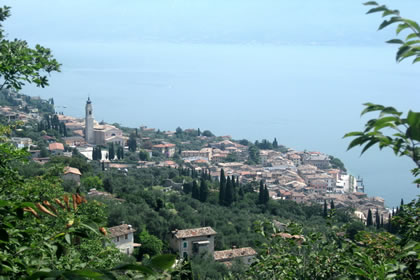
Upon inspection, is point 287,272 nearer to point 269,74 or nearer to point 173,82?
point 173,82

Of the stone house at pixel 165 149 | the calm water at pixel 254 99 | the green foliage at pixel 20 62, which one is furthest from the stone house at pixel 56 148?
the green foliage at pixel 20 62

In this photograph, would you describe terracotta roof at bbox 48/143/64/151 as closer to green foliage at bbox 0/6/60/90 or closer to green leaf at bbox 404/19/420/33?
green foliage at bbox 0/6/60/90

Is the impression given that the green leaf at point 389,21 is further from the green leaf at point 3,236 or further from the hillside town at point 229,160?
the hillside town at point 229,160

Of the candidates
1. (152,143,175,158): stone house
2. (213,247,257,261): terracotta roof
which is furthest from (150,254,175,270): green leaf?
(152,143,175,158): stone house

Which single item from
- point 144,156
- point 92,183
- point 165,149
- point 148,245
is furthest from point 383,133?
point 165,149

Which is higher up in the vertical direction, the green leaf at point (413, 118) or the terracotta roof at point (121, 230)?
the green leaf at point (413, 118)

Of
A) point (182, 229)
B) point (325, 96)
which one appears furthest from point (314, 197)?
point (325, 96)

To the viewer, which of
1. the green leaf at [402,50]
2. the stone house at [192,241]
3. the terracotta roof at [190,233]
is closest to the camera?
the green leaf at [402,50]
